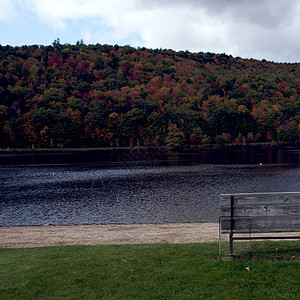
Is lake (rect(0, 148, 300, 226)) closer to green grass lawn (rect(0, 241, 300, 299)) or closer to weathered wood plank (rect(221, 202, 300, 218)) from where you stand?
green grass lawn (rect(0, 241, 300, 299))

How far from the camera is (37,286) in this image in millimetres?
5633

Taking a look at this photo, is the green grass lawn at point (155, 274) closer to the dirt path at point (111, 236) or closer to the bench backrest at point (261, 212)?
the bench backrest at point (261, 212)

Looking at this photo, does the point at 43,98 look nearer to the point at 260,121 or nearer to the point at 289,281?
the point at 260,121

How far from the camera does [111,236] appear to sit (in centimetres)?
1119

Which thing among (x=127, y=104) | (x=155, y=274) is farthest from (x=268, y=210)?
(x=127, y=104)

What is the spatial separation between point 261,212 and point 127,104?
129 m

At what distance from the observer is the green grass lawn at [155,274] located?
520 centimetres

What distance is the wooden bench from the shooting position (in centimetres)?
660

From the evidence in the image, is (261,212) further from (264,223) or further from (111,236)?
(111,236)

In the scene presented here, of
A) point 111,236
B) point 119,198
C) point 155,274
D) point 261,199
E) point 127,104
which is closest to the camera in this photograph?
point 155,274

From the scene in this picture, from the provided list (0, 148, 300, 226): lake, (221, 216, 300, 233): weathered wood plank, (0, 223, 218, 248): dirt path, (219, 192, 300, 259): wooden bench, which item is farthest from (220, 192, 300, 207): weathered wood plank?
(0, 148, 300, 226): lake

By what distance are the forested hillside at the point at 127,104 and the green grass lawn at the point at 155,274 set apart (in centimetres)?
10942

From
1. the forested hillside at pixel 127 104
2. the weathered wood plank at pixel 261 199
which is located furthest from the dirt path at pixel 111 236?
the forested hillside at pixel 127 104

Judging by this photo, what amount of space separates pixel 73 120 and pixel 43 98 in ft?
54.5
